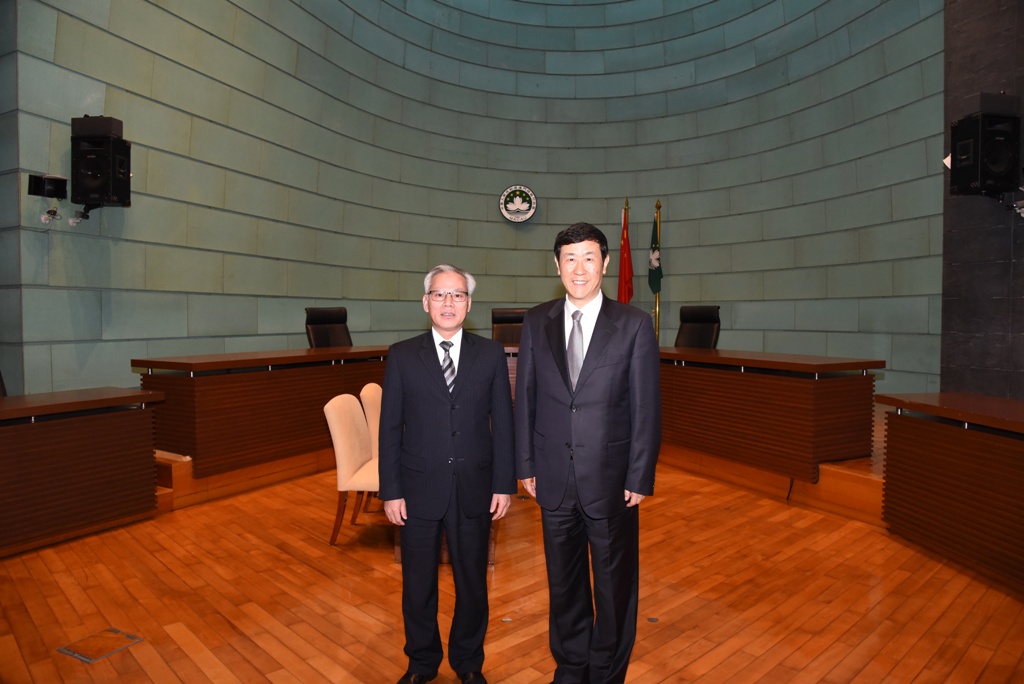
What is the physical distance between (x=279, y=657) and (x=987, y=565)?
2931 mm

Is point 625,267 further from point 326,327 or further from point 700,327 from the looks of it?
point 326,327

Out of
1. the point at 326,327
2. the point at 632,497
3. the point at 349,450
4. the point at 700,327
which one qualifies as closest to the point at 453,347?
the point at 632,497

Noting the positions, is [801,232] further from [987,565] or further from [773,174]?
[987,565]

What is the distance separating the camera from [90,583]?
272cm

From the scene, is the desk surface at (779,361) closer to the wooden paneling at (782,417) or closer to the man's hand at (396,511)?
the wooden paneling at (782,417)

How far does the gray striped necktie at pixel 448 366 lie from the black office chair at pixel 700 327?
396 cm

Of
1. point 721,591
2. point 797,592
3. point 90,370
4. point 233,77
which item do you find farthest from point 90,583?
point 233,77

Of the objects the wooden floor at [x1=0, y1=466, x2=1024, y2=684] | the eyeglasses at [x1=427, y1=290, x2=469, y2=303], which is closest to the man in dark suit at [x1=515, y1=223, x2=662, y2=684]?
the eyeglasses at [x1=427, y1=290, x2=469, y2=303]

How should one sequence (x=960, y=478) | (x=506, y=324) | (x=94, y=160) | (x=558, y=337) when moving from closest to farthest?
(x=558, y=337) < (x=960, y=478) < (x=94, y=160) < (x=506, y=324)

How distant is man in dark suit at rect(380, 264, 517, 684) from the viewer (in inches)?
73.8

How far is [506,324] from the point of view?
6082 mm

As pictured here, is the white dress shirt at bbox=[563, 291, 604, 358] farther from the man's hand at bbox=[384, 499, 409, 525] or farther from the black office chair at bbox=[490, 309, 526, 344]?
the black office chair at bbox=[490, 309, 526, 344]

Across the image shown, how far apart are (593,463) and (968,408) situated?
2.23 metres

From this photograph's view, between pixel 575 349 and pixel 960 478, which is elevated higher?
pixel 575 349
